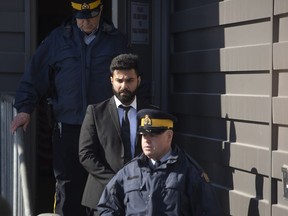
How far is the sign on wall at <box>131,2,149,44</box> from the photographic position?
6258 mm

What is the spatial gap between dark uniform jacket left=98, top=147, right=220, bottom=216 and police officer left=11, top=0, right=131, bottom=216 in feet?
3.73

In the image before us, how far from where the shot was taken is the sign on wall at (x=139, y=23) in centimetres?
626

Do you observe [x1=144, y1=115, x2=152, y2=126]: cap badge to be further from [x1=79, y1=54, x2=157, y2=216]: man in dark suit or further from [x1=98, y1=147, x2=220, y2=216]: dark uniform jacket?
[x1=79, y1=54, x2=157, y2=216]: man in dark suit

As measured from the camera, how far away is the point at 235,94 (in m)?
5.02

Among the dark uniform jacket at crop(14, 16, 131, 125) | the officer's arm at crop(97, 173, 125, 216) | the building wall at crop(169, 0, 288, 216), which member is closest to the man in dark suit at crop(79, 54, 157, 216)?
the officer's arm at crop(97, 173, 125, 216)

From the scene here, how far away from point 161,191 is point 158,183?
5 centimetres

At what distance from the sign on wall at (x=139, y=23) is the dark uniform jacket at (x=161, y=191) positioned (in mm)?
2140

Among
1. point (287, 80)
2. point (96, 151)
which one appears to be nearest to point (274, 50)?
point (287, 80)

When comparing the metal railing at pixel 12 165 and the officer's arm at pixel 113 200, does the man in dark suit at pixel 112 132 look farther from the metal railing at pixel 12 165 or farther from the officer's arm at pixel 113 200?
the metal railing at pixel 12 165

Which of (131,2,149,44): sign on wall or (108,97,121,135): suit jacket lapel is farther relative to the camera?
(131,2,149,44): sign on wall

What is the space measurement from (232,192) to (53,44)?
1.82m

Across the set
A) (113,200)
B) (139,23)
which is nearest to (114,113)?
(113,200)

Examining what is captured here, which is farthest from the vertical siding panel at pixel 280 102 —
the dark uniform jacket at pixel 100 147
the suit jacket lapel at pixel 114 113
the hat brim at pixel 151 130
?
the suit jacket lapel at pixel 114 113

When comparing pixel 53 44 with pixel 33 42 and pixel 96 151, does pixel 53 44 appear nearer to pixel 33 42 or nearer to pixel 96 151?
pixel 33 42
